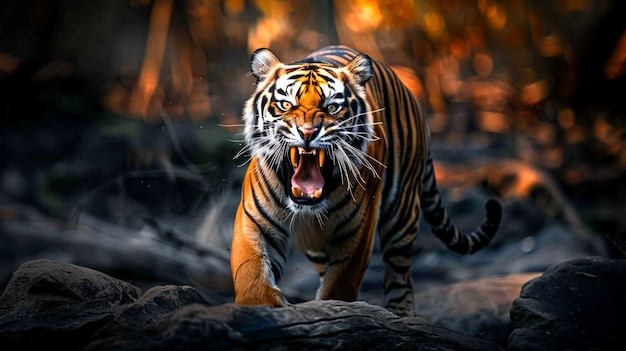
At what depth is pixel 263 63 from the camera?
338cm

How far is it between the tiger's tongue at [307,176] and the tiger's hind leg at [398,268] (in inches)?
37.7

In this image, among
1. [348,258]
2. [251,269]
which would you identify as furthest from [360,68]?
[251,269]

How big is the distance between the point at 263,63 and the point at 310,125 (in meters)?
0.55

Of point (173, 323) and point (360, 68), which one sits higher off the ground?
point (360, 68)

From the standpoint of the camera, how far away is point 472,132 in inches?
296

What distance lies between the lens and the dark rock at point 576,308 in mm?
3422

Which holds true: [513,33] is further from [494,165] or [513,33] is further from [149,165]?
[149,165]

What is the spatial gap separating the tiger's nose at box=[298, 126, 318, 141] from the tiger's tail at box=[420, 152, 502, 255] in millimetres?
1579

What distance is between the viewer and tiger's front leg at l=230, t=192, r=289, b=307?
9.57 ft

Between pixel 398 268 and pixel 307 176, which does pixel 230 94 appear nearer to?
pixel 398 268

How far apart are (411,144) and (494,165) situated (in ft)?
11.3

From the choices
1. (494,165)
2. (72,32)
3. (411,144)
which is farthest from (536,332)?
(72,32)

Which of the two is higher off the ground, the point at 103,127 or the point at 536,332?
the point at 103,127

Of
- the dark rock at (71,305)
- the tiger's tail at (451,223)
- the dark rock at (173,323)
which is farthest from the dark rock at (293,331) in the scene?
the tiger's tail at (451,223)
